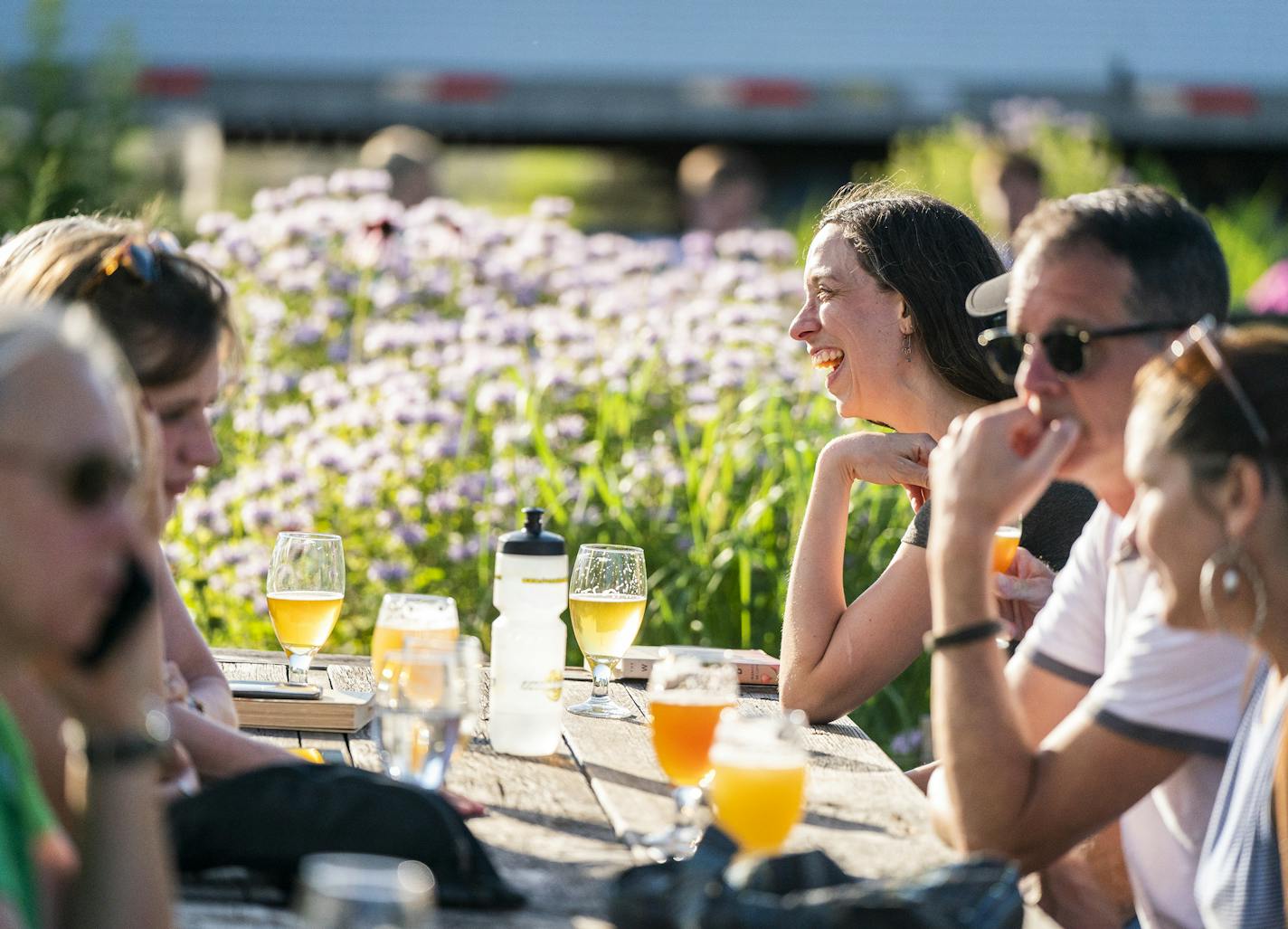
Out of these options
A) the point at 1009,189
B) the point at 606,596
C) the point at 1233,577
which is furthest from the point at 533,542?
the point at 1009,189

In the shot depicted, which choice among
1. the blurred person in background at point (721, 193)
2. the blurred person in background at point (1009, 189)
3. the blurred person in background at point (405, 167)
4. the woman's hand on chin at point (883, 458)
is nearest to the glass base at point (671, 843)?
the woman's hand on chin at point (883, 458)

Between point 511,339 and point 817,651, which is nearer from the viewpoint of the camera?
point 817,651

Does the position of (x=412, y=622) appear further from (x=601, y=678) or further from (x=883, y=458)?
(x=883, y=458)

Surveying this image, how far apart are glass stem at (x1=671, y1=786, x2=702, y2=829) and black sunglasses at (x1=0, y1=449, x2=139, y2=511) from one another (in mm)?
978

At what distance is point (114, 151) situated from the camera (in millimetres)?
9297

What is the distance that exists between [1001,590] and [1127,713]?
35.9 inches

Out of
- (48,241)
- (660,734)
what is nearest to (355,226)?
(48,241)

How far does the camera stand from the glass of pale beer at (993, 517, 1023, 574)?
2812 mm

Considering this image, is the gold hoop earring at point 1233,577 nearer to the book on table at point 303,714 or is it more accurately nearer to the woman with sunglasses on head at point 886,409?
the woman with sunglasses on head at point 886,409

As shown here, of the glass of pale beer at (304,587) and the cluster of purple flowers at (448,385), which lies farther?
the cluster of purple flowers at (448,385)

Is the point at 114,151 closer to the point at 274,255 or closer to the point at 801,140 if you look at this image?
the point at 274,255

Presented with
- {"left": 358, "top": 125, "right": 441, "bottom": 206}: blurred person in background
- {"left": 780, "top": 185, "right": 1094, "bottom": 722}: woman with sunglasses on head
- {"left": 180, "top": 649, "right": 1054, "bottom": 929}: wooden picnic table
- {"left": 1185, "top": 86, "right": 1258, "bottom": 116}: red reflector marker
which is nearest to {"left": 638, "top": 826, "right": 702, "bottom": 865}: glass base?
{"left": 180, "top": 649, "right": 1054, "bottom": 929}: wooden picnic table

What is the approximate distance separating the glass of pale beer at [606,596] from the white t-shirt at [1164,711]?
0.84 metres

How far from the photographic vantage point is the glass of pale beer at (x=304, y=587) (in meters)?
2.84
